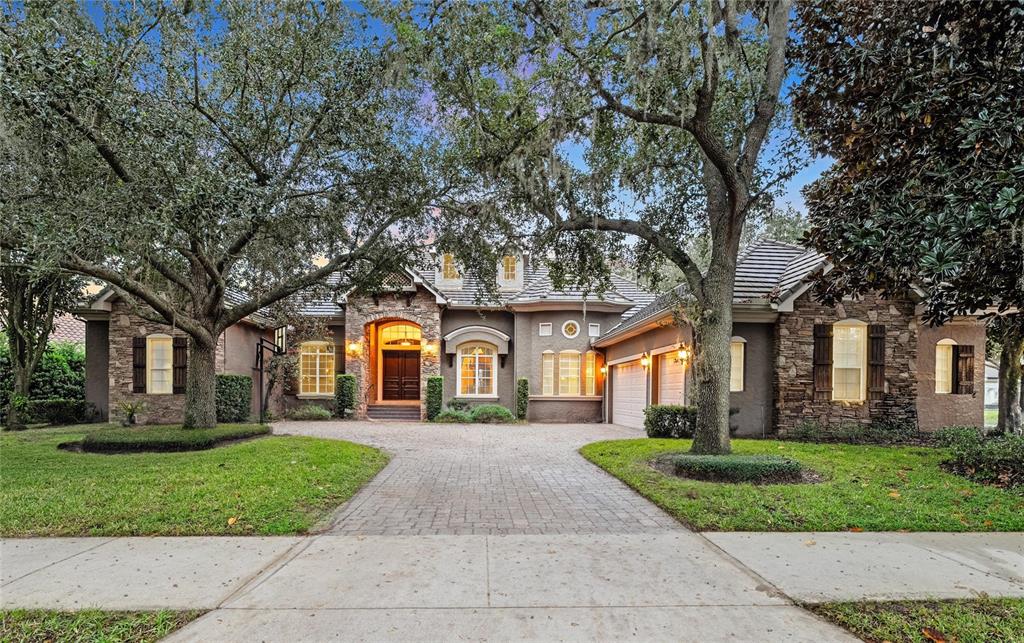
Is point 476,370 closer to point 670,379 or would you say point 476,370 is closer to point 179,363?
point 670,379

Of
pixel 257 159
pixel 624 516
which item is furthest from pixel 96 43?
pixel 624 516

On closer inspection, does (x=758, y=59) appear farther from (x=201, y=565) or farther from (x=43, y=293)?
(x=43, y=293)

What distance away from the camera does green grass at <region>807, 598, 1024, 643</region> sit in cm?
305

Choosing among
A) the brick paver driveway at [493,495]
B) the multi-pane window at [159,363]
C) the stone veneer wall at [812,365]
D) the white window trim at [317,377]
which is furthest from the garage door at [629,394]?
the multi-pane window at [159,363]

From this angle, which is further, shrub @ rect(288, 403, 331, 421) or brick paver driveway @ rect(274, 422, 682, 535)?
shrub @ rect(288, 403, 331, 421)

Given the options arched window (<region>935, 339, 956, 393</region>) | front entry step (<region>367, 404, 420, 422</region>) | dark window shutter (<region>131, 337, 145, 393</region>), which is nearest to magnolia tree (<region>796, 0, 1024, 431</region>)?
arched window (<region>935, 339, 956, 393</region>)

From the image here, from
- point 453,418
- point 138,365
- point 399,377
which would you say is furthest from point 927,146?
point 138,365

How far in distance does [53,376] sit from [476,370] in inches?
554

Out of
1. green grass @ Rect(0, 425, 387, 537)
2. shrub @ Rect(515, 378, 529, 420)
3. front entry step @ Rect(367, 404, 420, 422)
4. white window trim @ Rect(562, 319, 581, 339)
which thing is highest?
white window trim @ Rect(562, 319, 581, 339)

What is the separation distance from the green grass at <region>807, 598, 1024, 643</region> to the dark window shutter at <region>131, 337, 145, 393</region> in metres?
17.8

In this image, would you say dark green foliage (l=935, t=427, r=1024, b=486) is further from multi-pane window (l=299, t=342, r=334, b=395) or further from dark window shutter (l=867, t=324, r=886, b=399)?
multi-pane window (l=299, t=342, r=334, b=395)

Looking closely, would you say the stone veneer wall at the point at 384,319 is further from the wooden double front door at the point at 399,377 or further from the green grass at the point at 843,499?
the green grass at the point at 843,499

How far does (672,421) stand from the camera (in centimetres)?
1192

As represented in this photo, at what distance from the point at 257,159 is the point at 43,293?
11.0 m
